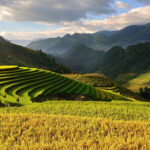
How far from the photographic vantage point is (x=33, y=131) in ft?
27.4

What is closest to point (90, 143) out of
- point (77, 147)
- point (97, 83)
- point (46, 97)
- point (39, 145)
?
point (77, 147)

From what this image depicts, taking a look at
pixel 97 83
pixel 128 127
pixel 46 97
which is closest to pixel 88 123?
pixel 128 127

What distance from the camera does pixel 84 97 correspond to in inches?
1597

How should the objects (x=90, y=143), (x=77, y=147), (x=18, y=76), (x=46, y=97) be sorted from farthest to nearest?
(x=18, y=76), (x=46, y=97), (x=90, y=143), (x=77, y=147)

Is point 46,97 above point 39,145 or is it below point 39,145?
below

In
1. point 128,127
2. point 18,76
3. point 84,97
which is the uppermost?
point 18,76

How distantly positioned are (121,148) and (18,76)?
37.5 m

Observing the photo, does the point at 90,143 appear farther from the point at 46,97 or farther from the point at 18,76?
the point at 18,76

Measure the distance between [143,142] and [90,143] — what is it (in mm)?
2652

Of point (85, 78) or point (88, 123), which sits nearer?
point (88, 123)

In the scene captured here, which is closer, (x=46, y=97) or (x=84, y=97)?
(x=46, y=97)

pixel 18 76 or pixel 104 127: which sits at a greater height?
pixel 18 76

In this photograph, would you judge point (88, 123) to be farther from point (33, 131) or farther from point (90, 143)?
point (33, 131)

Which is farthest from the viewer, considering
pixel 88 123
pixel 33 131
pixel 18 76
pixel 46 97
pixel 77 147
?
pixel 18 76
